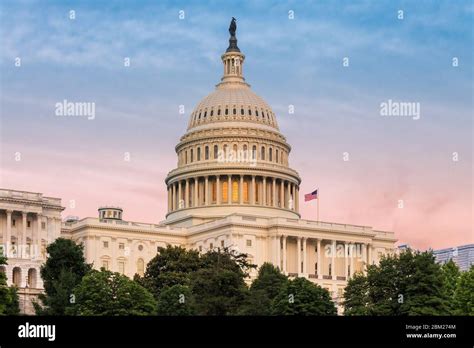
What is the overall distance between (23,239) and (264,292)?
63030 millimetres

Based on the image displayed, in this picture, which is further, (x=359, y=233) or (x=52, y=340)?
(x=359, y=233)

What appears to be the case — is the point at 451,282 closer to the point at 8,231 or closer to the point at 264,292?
the point at 264,292

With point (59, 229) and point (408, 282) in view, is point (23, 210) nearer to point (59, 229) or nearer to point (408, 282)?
point (59, 229)

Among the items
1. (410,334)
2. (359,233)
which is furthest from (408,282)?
(359,233)

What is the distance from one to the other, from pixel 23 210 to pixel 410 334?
129509 millimetres

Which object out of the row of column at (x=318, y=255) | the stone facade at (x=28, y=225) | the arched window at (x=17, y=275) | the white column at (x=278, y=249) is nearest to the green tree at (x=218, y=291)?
the arched window at (x=17, y=275)

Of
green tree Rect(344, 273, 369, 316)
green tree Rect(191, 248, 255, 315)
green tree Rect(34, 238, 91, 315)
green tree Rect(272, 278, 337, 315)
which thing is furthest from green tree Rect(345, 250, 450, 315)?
green tree Rect(34, 238, 91, 315)

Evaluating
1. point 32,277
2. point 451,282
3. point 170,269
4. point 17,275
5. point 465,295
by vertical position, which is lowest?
point 465,295

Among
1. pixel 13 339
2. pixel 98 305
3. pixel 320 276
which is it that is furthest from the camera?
pixel 320 276

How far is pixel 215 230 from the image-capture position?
628 ft

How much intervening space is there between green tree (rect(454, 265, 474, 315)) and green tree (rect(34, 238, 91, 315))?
3530 cm

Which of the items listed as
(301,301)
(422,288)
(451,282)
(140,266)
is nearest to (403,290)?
(422,288)

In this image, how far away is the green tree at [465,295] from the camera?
105m

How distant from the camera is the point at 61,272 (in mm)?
126375
